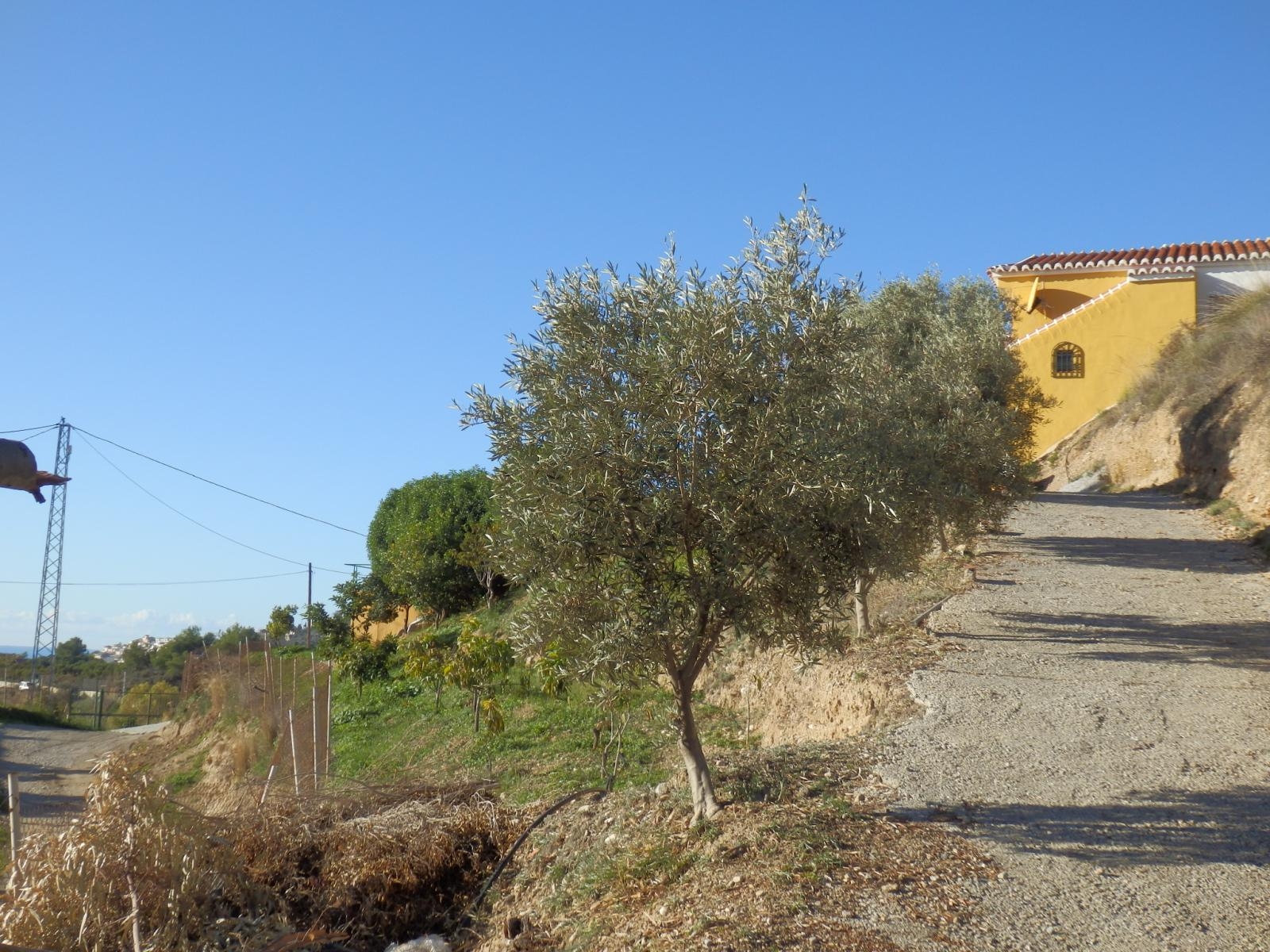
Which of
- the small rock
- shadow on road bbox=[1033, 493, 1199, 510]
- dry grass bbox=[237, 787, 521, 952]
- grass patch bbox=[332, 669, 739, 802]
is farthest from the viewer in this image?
shadow on road bbox=[1033, 493, 1199, 510]

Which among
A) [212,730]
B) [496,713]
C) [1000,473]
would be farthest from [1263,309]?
[212,730]

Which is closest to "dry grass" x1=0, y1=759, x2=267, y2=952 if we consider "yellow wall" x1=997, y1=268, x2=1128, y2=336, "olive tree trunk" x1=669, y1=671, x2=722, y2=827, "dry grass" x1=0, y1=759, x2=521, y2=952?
"dry grass" x1=0, y1=759, x2=521, y2=952

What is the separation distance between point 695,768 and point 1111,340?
27301 mm

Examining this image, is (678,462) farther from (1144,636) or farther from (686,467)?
(1144,636)

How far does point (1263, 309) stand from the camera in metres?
23.6

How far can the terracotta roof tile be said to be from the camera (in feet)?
97.5

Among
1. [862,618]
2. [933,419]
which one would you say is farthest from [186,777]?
[933,419]

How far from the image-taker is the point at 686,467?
19.9 ft

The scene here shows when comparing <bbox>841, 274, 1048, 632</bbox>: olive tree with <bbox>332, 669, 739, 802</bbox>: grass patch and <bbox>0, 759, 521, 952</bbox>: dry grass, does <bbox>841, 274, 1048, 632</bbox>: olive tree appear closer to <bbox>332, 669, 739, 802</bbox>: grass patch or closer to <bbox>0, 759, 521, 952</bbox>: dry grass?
<bbox>332, 669, 739, 802</bbox>: grass patch

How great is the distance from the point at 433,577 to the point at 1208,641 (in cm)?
1971

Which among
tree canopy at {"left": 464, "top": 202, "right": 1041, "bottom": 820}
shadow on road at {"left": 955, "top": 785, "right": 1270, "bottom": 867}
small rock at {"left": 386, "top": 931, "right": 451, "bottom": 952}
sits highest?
tree canopy at {"left": 464, "top": 202, "right": 1041, "bottom": 820}

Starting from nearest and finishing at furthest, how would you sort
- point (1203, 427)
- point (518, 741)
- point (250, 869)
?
1. point (250, 869)
2. point (518, 741)
3. point (1203, 427)

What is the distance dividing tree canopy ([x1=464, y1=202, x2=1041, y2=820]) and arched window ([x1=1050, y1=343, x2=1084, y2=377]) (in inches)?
1053

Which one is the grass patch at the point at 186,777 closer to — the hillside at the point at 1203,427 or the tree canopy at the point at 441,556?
the tree canopy at the point at 441,556
